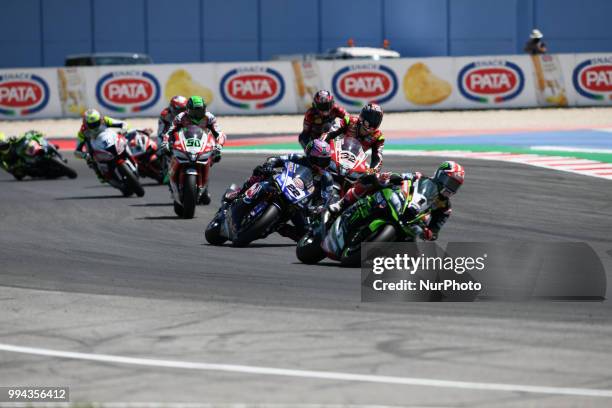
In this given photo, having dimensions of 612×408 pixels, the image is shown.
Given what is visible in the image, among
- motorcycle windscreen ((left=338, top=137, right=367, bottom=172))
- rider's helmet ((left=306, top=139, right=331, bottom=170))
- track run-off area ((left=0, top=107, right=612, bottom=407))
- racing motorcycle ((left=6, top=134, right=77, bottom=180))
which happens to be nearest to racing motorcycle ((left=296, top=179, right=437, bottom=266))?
track run-off area ((left=0, top=107, right=612, bottom=407))

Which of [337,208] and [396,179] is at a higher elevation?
[396,179]

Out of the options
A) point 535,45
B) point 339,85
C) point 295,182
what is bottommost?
point 295,182

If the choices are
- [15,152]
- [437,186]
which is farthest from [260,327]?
[15,152]

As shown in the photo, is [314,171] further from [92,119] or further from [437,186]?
[92,119]

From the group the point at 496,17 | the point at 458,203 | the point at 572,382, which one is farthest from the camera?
the point at 496,17

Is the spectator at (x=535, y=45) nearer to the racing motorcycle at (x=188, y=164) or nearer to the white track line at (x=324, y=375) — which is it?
the racing motorcycle at (x=188, y=164)

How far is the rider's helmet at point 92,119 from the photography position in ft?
63.7

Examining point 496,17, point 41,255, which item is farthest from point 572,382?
point 496,17

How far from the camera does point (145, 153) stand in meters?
21.2

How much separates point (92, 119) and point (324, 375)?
12.6m

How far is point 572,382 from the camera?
743cm

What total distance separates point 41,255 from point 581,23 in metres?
39.3

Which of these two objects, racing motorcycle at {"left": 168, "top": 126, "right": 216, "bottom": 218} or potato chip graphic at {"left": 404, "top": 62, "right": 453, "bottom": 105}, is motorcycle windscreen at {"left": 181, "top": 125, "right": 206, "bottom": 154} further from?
potato chip graphic at {"left": 404, "top": 62, "right": 453, "bottom": 105}

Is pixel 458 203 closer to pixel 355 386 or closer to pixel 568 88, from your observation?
pixel 355 386
